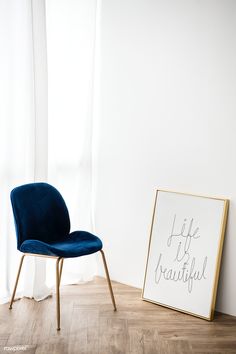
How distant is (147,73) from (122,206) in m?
0.97

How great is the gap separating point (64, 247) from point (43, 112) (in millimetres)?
910

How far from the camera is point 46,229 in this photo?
3086 mm

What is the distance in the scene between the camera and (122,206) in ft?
11.6

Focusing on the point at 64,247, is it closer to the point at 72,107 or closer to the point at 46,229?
the point at 46,229

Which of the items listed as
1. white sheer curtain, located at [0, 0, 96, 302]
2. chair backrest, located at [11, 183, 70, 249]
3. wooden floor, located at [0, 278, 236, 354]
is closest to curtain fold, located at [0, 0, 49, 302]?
white sheer curtain, located at [0, 0, 96, 302]

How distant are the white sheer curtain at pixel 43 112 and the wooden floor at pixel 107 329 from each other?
263mm

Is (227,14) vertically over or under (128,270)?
over

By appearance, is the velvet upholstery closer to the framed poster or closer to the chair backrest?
the chair backrest

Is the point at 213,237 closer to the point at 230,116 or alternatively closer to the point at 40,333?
the point at 230,116

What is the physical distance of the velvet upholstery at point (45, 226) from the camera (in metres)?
2.83

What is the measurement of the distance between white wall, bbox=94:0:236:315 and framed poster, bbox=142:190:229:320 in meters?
0.08

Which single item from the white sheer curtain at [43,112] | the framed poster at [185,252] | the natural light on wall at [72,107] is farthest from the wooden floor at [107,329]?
the natural light on wall at [72,107]

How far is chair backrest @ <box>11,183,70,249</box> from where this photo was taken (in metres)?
2.92

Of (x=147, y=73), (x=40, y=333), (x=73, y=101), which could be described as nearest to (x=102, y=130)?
(x=73, y=101)
